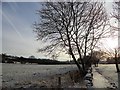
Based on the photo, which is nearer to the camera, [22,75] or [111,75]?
[22,75]

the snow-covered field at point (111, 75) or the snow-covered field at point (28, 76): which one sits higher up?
the snow-covered field at point (28, 76)

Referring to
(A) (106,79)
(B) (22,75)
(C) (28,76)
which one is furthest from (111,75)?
(C) (28,76)

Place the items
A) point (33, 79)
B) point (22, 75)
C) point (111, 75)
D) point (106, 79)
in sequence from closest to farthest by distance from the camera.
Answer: point (33, 79) → point (106, 79) → point (22, 75) → point (111, 75)

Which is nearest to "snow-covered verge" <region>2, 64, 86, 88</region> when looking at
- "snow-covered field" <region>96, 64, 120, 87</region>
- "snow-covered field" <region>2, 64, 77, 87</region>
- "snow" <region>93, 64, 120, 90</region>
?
"snow-covered field" <region>2, 64, 77, 87</region>

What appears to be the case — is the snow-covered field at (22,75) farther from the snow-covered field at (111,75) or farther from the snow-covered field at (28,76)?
the snow-covered field at (111,75)

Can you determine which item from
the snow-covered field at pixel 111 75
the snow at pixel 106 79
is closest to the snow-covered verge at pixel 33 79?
the snow at pixel 106 79

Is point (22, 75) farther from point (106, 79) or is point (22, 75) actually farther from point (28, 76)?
point (106, 79)

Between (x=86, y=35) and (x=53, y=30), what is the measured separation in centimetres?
395

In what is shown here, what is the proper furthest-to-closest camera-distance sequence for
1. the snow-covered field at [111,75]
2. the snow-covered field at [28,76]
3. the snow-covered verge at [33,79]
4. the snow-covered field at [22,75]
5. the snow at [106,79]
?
the snow-covered field at [111,75], the snow-covered field at [22,75], the snow-covered field at [28,76], the snow at [106,79], the snow-covered verge at [33,79]

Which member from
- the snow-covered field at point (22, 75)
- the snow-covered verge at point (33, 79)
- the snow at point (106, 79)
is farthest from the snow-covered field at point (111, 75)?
the snow-covered field at point (22, 75)

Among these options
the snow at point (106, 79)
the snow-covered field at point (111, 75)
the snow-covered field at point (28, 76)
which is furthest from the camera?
the snow-covered field at point (111, 75)

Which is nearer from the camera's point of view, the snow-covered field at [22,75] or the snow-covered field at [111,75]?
the snow-covered field at [22,75]

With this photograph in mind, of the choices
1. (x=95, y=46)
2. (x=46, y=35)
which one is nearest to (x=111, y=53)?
(x=95, y=46)

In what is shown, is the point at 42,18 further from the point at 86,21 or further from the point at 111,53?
the point at 111,53
